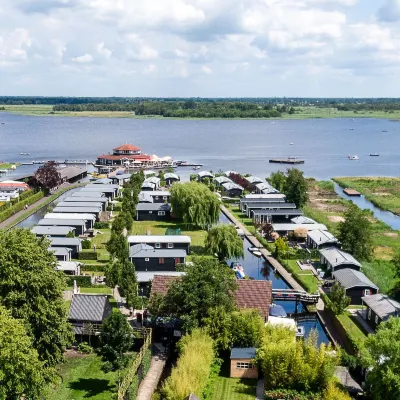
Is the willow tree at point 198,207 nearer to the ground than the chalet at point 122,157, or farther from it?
farther from it

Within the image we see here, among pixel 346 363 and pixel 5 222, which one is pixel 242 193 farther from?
pixel 346 363

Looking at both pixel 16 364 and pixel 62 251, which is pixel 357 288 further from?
pixel 16 364

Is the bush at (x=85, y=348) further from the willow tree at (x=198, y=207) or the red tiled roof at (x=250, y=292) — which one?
the willow tree at (x=198, y=207)

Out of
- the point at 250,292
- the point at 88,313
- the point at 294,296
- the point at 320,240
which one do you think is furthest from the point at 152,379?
the point at 320,240

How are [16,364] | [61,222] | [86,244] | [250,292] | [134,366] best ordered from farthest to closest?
[61,222]
[86,244]
[250,292]
[134,366]
[16,364]

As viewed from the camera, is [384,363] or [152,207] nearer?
[384,363]

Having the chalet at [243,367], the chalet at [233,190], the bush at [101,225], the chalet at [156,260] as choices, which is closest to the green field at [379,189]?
the chalet at [233,190]

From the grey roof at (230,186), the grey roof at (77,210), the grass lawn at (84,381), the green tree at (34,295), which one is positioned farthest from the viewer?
the grey roof at (230,186)
